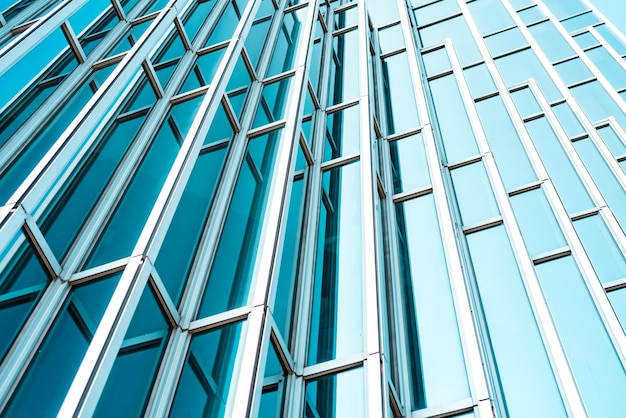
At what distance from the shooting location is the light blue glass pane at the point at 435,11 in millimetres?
18844

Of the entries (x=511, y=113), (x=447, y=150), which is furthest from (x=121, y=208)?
(x=511, y=113)

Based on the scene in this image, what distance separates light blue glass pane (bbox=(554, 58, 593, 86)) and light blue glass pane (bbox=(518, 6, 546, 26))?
7.51 ft

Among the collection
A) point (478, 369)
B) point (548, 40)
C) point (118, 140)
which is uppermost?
point (548, 40)

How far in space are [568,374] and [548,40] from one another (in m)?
13.1

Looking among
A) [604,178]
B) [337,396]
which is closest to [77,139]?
[337,396]

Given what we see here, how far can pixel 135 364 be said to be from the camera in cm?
550

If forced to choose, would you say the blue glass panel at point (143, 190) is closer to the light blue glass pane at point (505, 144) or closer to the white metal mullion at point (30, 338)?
the white metal mullion at point (30, 338)

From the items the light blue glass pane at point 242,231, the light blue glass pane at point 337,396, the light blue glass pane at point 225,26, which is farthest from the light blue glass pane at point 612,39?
the light blue glass pane at point 337,396

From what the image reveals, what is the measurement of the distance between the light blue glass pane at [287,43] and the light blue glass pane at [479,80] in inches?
153

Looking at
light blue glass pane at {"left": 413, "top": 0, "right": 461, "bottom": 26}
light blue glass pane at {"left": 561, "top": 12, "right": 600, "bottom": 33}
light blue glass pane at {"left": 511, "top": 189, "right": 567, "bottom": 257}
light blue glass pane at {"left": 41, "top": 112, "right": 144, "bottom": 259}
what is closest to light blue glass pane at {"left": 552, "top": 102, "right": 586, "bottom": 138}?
light blue glass pane at {"left": 511, "top": 189, "right": 567, "bottom": 257}

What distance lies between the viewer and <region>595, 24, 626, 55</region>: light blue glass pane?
18219mm

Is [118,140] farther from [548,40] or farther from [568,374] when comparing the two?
[548,40]

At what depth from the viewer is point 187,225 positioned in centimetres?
727

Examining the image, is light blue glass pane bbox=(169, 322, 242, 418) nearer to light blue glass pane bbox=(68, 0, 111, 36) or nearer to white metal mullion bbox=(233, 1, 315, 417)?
white metal mullion bbox=(233, 1, 315, 417)
